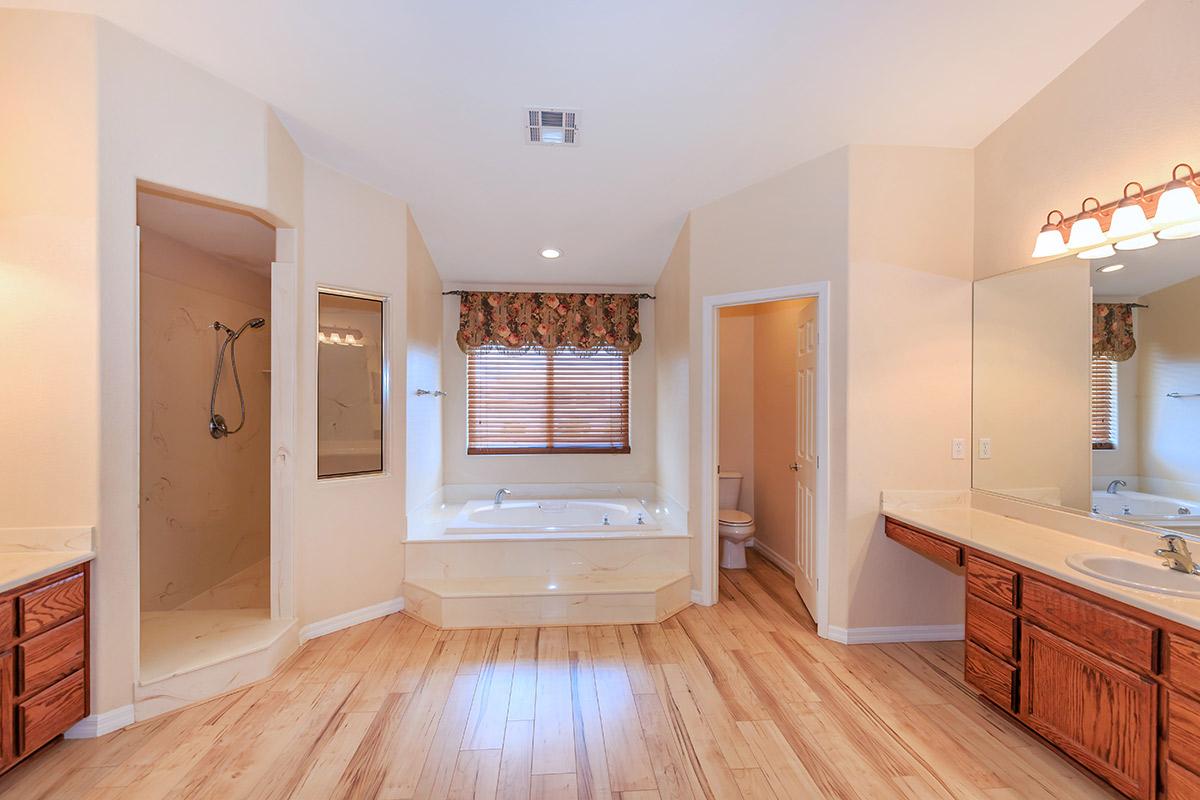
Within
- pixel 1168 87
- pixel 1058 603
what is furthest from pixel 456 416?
pixel 1168 87

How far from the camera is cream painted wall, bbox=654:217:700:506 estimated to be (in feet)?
11.1

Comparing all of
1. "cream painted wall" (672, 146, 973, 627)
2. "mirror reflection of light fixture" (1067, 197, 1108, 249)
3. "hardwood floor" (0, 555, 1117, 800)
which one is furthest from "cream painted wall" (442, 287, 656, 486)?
"mirror reflection of light fixture" (1067, 197, 1108, 249)

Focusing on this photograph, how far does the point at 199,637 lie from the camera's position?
247 centimetres

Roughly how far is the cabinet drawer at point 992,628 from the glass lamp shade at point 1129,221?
5.11ft

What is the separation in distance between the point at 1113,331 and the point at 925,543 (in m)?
1.18

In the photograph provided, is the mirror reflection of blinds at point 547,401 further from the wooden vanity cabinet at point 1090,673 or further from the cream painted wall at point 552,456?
the wooden vanity cabinet at point 1090,673

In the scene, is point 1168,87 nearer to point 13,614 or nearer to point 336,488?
point 336,488

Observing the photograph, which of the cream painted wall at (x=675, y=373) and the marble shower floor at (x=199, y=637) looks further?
the cream painted wall at (x=675, y=373)

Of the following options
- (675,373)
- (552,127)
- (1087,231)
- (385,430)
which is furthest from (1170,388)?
(385,430)

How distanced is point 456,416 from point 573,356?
1.18 meters

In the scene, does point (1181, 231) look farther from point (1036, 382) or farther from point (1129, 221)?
point (1036, 382)

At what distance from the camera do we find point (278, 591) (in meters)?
2.65

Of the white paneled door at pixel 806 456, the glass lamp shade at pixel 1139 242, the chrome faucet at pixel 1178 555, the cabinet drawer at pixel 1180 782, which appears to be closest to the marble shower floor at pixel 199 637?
the white paneled door at pixel 806 456

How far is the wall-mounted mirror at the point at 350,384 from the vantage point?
2834 mm
